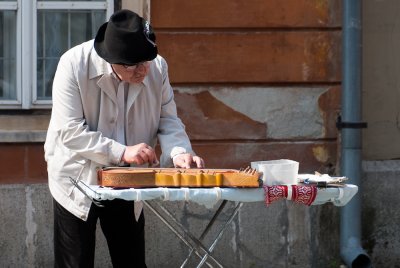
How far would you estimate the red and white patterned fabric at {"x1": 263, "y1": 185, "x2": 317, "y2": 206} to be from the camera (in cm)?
457

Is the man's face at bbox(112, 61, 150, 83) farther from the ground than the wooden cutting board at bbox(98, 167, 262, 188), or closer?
farther from the ground

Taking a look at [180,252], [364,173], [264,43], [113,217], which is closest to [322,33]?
[264,43]

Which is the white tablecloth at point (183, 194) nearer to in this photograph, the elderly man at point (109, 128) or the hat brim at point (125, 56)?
the elderly man at point (109, 128)

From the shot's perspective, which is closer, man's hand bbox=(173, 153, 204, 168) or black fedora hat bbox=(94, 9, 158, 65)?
black fedora hat bbox=(94, 9, 158, 65)

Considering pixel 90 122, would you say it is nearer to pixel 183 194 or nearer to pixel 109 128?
pixel 109 128

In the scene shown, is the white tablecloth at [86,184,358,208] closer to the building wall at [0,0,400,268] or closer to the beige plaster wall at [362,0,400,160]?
the building wall at [0,0,400,268]

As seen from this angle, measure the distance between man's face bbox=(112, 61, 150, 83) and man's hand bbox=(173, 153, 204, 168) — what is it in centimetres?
41

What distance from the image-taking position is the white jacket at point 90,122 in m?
4.89

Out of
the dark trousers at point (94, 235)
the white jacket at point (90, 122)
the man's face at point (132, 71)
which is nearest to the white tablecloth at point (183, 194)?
the white jacket at point (90, 122)

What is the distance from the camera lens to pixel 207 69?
7148 millimetres

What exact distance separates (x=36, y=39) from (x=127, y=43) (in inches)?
104

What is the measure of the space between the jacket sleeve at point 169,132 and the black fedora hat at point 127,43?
0.38 m

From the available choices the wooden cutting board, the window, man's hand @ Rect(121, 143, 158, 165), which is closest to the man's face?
man's hand @ Rect(121, 143, 158, 165)

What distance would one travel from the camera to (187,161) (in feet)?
16.1
